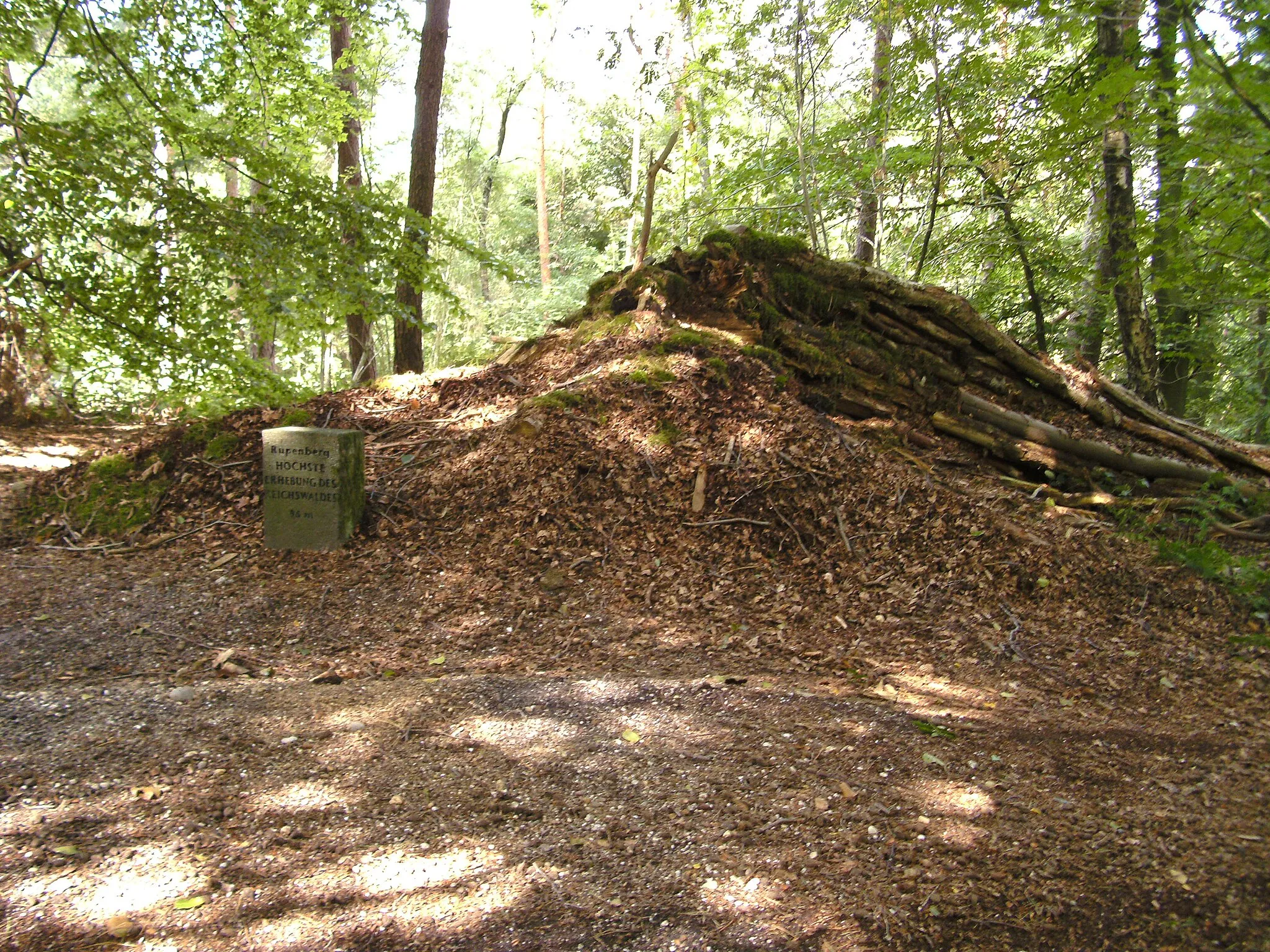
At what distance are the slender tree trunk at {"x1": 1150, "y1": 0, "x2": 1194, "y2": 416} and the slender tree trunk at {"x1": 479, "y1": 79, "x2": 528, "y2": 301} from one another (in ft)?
66.7

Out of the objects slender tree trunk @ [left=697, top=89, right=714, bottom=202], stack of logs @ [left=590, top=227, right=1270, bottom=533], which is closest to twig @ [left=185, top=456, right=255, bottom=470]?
stack of logs @ [left=590, top=227, right=1270, bottom=533]

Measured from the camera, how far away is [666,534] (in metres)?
6.06

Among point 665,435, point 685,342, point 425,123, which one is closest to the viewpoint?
point 665,435

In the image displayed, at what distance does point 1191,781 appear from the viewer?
3.50 m

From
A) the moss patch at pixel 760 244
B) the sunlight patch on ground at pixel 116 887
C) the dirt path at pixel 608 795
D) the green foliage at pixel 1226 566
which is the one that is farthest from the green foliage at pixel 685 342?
the sunlight patch on ground at pixel 116 887

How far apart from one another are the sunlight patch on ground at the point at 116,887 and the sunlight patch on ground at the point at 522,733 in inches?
50.9

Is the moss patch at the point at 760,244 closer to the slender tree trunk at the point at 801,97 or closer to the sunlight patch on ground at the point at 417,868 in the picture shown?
the slender tree trunk at the point at 801,97

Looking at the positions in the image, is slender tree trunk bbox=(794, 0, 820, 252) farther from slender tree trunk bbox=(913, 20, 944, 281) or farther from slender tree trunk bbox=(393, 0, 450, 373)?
slender tree trunk bbox=(393, 0, 450, 373)

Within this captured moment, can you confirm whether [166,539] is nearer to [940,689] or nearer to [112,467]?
[112,467]

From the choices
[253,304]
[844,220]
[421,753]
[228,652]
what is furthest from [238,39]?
[844,220]

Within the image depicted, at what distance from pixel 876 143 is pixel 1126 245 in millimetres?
4027

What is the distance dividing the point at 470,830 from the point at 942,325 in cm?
762

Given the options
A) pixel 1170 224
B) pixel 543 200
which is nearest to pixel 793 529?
pixel 1170 224

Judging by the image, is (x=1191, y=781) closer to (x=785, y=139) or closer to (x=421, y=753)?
(x=421, y=753)
